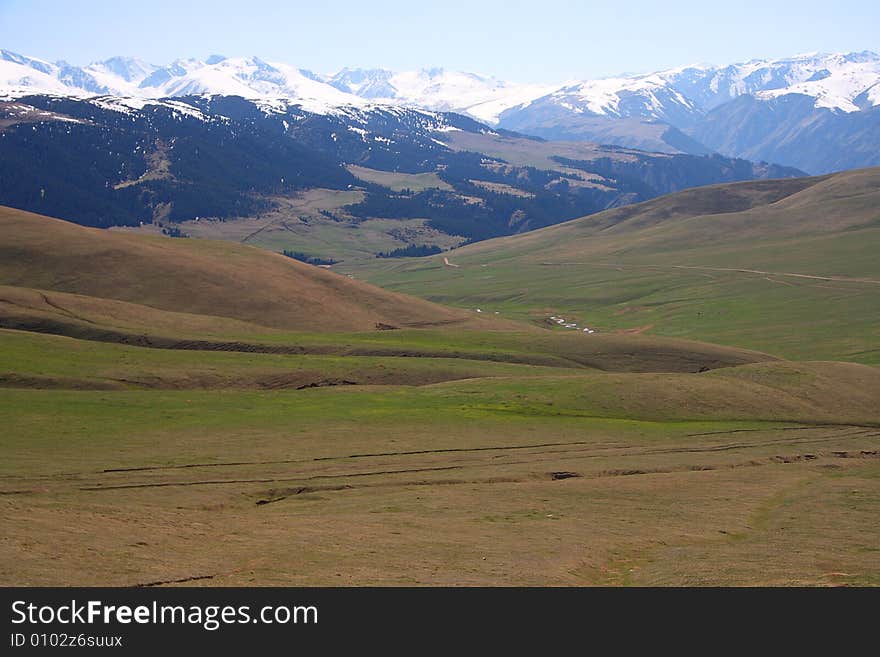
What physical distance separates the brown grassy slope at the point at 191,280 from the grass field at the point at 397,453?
883mm

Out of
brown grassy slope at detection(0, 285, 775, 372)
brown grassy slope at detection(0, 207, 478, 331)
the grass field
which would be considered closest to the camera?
the grass field

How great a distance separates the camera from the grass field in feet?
107

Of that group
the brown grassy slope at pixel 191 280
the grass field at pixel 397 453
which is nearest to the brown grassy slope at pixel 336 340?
the grass field at pixel 397 453

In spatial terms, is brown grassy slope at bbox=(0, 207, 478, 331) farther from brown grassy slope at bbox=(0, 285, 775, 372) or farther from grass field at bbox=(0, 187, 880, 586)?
brown grassy slope at bbox=(0, 285, 775, 372)

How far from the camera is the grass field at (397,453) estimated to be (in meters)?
32.5

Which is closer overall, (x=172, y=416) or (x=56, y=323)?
(x=172, y=416)

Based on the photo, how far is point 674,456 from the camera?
6106 centimetres

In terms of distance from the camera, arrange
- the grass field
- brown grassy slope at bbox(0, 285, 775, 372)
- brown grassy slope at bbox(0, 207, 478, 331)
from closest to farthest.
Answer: the grass field
brown grassy slope at bbox(0, 285, 775, 372)
brown grassy slope at bbox(0, 207, 478, 331)

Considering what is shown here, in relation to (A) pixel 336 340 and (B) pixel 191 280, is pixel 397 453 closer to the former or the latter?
(A) pixel 336 340

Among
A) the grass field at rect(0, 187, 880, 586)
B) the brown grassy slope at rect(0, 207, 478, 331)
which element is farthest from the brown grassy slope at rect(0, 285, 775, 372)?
the brown grassy slope at rect(0, 207, 478, 331)

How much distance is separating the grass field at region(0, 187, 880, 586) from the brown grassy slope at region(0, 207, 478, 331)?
0.88 m
